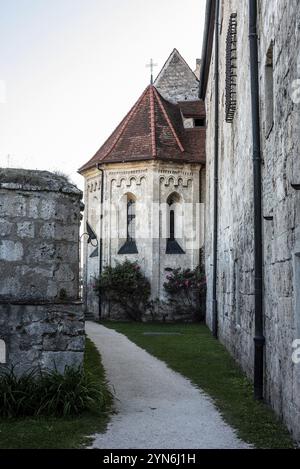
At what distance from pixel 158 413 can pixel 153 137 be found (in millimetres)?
18447

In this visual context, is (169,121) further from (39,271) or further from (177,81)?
(39,271)

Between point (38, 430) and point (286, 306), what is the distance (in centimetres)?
317

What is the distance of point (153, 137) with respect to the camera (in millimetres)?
24609

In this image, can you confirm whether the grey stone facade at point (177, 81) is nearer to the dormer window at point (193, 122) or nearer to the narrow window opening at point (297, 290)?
the dormer window at point (193, 122)

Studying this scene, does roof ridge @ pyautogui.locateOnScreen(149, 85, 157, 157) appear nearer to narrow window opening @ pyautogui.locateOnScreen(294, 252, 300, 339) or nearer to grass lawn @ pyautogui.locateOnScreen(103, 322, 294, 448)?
grass lawn @ pyautogui.locateOnScreen(103, 322, 294, 448)

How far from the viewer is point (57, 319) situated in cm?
758

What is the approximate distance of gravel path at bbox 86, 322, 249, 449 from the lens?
6055mm

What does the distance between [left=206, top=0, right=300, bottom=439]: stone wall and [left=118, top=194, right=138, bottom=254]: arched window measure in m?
12.0

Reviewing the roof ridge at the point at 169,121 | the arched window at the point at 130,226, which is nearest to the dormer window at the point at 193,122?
the roof ridge at the point at 169,121

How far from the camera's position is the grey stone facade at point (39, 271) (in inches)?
293

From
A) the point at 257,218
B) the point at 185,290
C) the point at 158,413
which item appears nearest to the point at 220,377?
the point at 158,413

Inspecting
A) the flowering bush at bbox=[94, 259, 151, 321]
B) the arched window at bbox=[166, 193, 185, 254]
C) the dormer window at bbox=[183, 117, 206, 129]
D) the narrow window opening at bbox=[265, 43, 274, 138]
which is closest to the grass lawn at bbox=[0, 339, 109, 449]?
the narrow window opening at bbox=[265, 43, 274, 138]

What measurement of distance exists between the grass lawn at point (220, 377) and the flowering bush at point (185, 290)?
3.78m

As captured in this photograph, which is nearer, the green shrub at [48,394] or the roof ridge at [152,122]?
the green shrub at [48,394]
